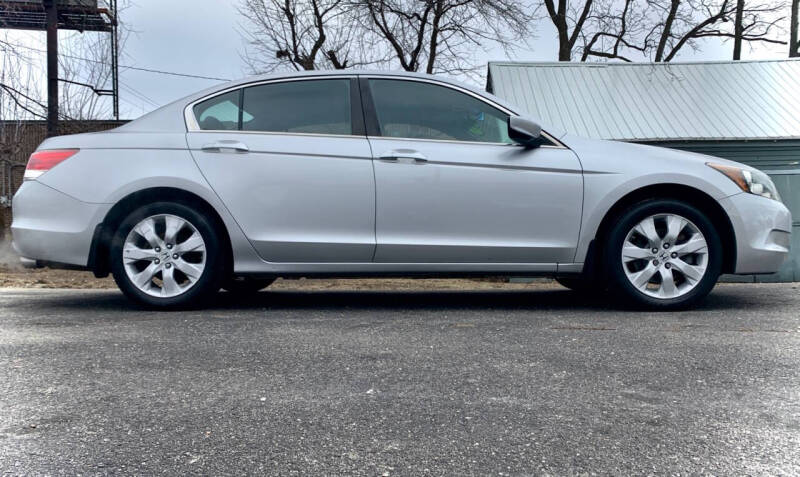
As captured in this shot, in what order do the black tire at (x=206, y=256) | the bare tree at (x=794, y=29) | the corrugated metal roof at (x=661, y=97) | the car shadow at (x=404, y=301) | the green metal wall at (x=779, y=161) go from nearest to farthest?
the black tire at (x=206, y=256)
the car shadow at (x=404, y=301)
the green metal wall at (x=779, y=161)
the corrugated metal roof at (x=661, y=97)
the bare tree at (x=794, y=29)

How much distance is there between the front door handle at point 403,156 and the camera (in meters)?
4.46

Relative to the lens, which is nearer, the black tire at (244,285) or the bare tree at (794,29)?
the black tire at (244,285)

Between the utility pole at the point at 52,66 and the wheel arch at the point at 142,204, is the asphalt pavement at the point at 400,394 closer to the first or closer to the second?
the wheel arch at the point at 142,204

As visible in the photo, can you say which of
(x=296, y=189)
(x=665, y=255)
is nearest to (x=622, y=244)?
(x=665, y=255)

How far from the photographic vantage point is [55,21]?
13375 millimetres

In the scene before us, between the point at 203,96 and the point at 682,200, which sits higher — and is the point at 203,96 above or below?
above

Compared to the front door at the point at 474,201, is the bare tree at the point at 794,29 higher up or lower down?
higher up

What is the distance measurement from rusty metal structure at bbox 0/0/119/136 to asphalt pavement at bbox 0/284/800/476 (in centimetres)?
1059

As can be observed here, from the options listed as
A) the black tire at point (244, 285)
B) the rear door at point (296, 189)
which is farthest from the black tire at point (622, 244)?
the black tire at point (244, 285)

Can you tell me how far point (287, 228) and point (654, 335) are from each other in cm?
235

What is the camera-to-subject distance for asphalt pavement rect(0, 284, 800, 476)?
1.89 meters

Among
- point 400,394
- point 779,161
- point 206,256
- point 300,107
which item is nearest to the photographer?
point 400,394

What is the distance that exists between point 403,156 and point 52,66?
454 inches

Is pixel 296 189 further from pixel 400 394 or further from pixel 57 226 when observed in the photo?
pixel 400 394
